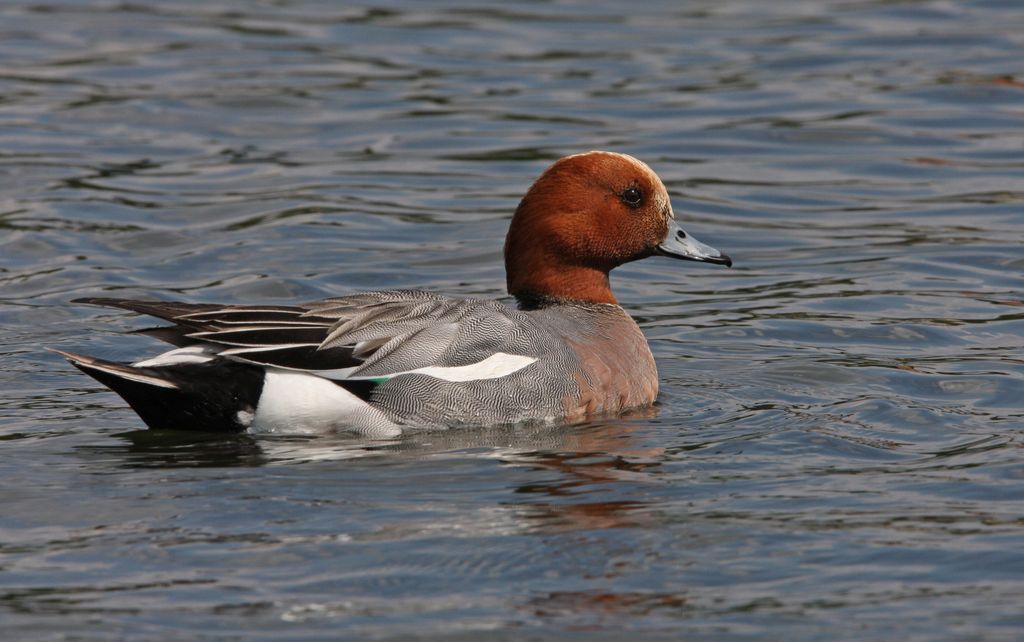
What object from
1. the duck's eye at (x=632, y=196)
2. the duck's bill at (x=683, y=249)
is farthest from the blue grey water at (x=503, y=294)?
the duck's eye at (x=632, y=196)

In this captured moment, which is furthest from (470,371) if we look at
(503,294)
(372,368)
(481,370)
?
(503,294)

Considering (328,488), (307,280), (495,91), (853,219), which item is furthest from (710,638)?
(495,91)

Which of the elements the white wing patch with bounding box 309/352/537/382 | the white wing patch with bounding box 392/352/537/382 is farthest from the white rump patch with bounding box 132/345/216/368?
the white wing patch with bounding box 392/352/537/382

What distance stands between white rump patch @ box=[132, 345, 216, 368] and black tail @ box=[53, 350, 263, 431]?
0.02 m

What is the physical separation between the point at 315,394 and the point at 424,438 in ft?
1.49

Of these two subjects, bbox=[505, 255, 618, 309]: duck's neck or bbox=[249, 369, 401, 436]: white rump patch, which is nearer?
bbox=[249, 369, 401, 436]: white rump patch

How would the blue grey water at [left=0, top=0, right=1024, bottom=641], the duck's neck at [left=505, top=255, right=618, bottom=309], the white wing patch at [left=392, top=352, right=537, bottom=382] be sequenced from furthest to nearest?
the duck's neck at [left=505, top=255, right=618, bottom=309] < the white wing patch at [left=392, top=352, right=537, bottom=382] < the blue grey water at [left=0, top=0, right=1024, bottom=641]

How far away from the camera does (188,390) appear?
6.73 m

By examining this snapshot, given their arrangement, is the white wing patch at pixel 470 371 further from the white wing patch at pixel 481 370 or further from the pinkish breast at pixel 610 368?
the pinkish breast at pixel 610 368

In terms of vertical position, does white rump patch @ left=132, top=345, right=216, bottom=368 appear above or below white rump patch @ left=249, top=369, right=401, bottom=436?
above

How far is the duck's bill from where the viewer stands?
25.7 ft

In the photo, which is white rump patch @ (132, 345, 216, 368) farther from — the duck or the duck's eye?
the duck's eye

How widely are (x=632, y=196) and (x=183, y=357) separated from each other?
212 centimetres

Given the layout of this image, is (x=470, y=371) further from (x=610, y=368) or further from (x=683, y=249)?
(x=683, y=249)
